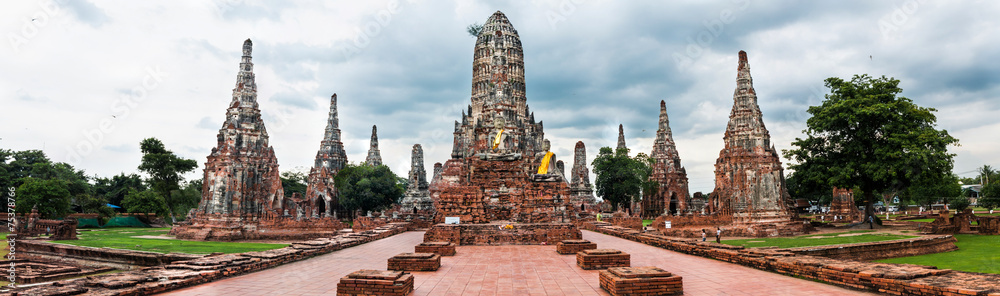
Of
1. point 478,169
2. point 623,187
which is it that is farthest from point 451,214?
point 623,187

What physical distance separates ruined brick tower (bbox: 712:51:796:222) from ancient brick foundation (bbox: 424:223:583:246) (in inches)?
530

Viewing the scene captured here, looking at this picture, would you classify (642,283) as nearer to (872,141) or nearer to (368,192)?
(872,141)

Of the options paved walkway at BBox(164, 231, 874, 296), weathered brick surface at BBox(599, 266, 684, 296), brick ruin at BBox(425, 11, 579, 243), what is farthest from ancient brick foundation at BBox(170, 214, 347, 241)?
weathered brick surface at BBox(599, 266, 684, 296)

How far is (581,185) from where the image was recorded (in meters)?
45.4

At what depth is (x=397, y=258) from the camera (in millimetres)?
10148

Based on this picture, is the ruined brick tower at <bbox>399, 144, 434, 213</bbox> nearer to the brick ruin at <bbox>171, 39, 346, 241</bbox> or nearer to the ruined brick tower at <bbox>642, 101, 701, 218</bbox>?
the brick ruin at <bbox>171, 39, 346, 241</bbox>

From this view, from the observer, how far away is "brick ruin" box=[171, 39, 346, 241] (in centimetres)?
2831

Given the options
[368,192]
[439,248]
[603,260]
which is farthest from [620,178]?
[603,260]

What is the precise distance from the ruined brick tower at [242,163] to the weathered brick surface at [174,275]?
18.9 m

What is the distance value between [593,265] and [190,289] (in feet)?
23.3

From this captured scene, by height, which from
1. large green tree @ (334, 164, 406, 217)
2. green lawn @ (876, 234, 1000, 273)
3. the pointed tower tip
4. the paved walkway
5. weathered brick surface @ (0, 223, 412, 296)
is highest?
the pointed tower tip

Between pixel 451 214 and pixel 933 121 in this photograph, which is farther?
pixel 933 121

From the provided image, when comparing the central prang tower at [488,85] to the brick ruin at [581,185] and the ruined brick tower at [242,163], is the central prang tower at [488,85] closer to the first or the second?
the brick ruin at [581,185]

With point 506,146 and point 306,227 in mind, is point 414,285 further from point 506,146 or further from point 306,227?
point 306,227
